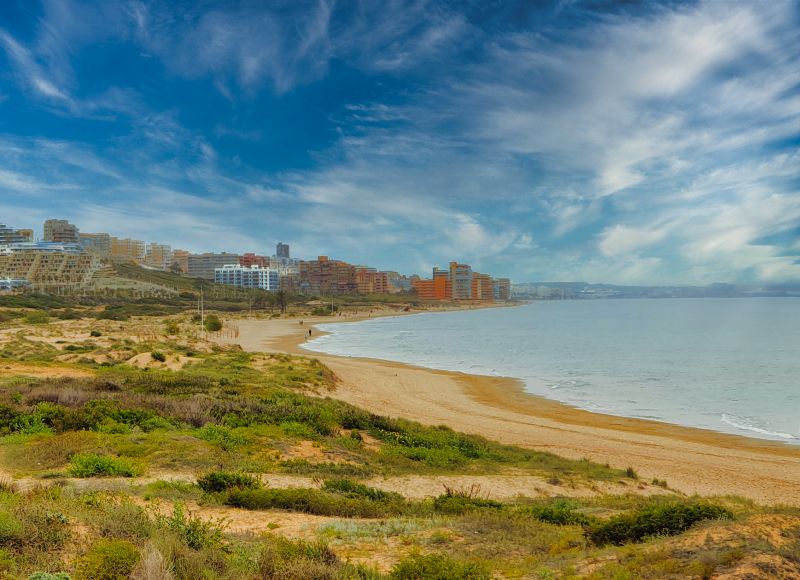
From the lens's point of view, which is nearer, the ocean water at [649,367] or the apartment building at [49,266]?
the ocean water at [649,367]

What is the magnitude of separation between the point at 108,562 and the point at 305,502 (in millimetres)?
4369

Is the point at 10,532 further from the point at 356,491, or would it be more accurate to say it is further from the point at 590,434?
the point at 590,434

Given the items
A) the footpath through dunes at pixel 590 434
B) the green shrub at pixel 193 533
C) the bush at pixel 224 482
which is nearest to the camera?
the green shrub at pixel 193 533

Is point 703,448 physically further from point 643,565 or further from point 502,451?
point 643,565

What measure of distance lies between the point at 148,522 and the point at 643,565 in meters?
5.56

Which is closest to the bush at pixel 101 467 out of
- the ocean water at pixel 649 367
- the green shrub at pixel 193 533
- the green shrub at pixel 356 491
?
the green shrub at pixel 356 491

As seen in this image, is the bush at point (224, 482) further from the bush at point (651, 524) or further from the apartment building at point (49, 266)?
the apartment building at point (49, 266)

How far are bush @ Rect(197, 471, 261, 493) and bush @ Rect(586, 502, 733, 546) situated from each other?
588 cm

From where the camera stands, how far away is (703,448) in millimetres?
19828

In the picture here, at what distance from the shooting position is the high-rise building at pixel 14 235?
18512 cm

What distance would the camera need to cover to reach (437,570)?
532 centimetres

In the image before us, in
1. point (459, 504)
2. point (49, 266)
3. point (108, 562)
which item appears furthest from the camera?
point (49, 266)

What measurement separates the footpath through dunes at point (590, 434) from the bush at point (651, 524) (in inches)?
334

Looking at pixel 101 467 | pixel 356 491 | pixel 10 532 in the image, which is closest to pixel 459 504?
pixel 356 491
